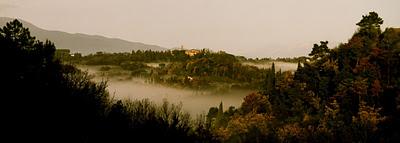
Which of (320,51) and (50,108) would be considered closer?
(50,108)

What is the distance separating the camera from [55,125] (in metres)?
37.4

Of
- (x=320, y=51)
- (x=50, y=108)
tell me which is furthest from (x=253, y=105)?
(x=50, y=108)

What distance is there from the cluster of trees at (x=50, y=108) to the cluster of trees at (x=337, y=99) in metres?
85.0

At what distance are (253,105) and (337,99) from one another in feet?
93.4

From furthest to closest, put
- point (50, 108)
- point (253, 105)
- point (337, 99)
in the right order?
point (253, 105), point (337, 99), point (50, 108)

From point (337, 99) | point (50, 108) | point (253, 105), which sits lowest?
point (253, 105)

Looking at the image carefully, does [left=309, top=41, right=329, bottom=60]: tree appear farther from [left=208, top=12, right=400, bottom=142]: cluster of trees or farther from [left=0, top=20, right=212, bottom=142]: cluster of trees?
[left=0, top=20, right=212, bottom=142]: cluster of trees

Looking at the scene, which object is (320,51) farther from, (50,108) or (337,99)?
(50,108)

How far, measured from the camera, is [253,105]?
171500mm

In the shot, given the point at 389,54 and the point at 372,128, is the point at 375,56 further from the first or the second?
the point at 372,128

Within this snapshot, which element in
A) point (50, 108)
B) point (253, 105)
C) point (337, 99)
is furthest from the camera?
point (253, 105)

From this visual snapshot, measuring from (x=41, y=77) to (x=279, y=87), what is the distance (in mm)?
136415

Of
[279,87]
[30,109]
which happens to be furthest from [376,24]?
[30,109]

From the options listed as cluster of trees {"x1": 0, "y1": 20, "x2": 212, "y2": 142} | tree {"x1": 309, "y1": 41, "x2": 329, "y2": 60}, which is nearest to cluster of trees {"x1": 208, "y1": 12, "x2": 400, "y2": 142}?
tree {"x1": 309, "y1": 41, "x2": 329, "y2": 60}
